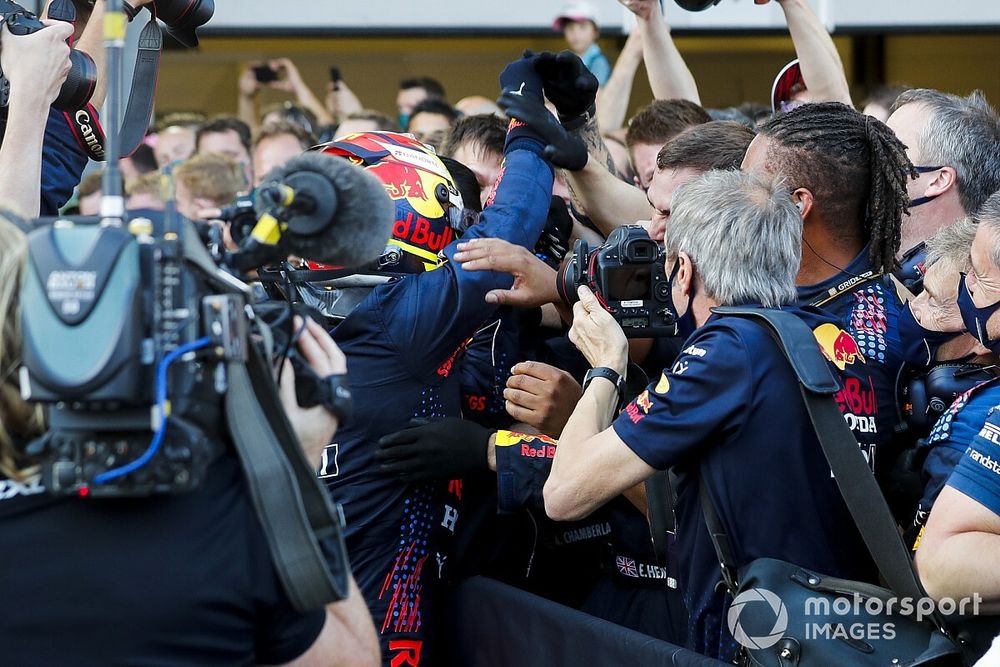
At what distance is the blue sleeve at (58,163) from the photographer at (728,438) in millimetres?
1854

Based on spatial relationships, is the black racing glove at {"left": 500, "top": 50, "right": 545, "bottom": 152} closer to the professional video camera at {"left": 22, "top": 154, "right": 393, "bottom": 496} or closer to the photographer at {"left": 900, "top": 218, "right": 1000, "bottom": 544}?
the photographer at {"left": 900, "top": 218, "right": 1000, "bottom": 544}

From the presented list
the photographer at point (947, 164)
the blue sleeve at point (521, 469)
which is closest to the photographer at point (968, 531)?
the blue sleeve at point (521, 469)

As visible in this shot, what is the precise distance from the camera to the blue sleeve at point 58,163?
139 inches

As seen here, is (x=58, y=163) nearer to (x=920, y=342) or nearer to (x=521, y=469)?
(x=521, y=469)

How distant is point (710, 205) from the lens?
260 cm

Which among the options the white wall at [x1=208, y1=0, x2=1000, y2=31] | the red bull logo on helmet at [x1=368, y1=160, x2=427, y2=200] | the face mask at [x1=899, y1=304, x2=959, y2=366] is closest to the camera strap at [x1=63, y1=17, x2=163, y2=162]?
the red bull logo on helmet at [x1=368, y1=160, x2=427, y2=200]

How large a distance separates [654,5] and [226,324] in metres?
3.35

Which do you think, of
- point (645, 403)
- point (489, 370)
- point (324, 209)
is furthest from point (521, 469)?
point (324, 209)

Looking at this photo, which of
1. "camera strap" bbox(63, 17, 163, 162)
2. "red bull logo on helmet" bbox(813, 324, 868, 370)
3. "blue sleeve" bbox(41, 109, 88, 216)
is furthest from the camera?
"blue sleeve" bbox(41, 109, 88, 216)

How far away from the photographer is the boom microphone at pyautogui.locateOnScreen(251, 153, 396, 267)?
1795mm

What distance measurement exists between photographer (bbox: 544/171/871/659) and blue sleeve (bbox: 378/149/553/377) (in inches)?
20.1

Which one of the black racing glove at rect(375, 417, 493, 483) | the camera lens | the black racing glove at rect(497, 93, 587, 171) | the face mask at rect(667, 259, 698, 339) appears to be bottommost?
the black racing glove at rect(375, 417, 493, 483)

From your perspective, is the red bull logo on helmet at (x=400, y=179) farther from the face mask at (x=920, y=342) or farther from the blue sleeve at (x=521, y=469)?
the face mask at (x=920, y=342)

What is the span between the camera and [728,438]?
7.95 ft
